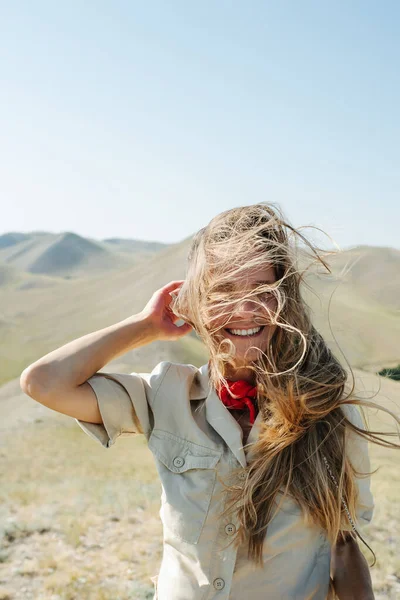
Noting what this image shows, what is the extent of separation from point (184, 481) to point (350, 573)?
0.76 m

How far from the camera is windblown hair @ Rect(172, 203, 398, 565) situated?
87.0 inches

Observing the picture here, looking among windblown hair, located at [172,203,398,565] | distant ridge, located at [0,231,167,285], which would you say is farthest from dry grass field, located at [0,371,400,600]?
distant ridge, located at [0,231,167,285]

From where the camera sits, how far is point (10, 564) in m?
6.36

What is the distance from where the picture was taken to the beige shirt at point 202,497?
7.15 feet

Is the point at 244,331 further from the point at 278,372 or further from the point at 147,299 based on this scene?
the point at 147,299

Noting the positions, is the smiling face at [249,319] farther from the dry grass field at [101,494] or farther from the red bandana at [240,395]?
the dry grass field at [101,494]

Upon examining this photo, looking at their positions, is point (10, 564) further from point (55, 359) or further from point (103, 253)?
point (103, 253)

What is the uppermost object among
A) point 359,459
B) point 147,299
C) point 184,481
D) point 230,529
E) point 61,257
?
point 359,459

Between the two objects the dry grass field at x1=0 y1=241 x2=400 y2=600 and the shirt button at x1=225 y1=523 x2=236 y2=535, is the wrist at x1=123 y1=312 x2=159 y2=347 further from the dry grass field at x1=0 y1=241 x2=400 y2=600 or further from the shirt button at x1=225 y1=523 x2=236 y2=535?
the shirt button at x1=225 y1=523 x2=236 y2=535

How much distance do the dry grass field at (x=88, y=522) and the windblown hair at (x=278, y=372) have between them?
40 cm

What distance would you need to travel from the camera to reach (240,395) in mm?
2479

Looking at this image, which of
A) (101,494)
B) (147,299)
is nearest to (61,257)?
(147,299)

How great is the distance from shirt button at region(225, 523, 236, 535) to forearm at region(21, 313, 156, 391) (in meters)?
0.83

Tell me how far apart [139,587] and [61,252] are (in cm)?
14556
